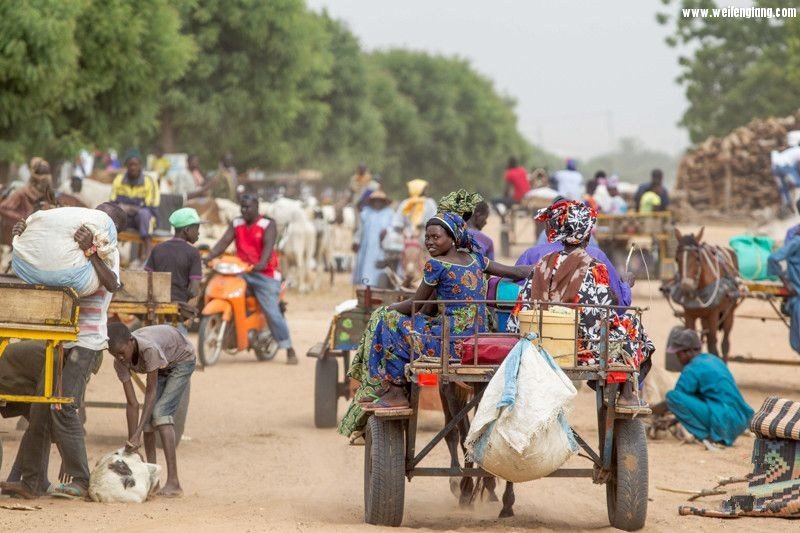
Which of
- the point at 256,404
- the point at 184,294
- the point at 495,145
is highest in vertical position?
the point at 495,145

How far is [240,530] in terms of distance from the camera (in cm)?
888

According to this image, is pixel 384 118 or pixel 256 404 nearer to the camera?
pixel 256 404

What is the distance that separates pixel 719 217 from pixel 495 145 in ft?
158

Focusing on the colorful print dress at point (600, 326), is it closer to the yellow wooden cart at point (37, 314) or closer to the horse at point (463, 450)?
the horse at point (463, 450)

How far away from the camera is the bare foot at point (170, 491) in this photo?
1061 centimetres

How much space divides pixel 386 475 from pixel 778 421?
2.76 meters

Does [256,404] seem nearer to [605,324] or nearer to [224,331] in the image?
[224,331]

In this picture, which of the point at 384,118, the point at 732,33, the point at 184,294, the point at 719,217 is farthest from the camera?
the point at 384,118

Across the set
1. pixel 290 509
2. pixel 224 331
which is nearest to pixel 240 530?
pixel 290 509

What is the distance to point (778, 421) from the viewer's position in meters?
10.1

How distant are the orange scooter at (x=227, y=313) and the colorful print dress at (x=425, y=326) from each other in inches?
347

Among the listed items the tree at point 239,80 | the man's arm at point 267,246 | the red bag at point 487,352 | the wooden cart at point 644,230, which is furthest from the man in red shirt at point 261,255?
the tree at point 239,80

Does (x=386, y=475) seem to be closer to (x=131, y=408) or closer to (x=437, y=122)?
(x=131, y=408)

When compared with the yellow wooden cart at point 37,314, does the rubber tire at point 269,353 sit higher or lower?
lower
